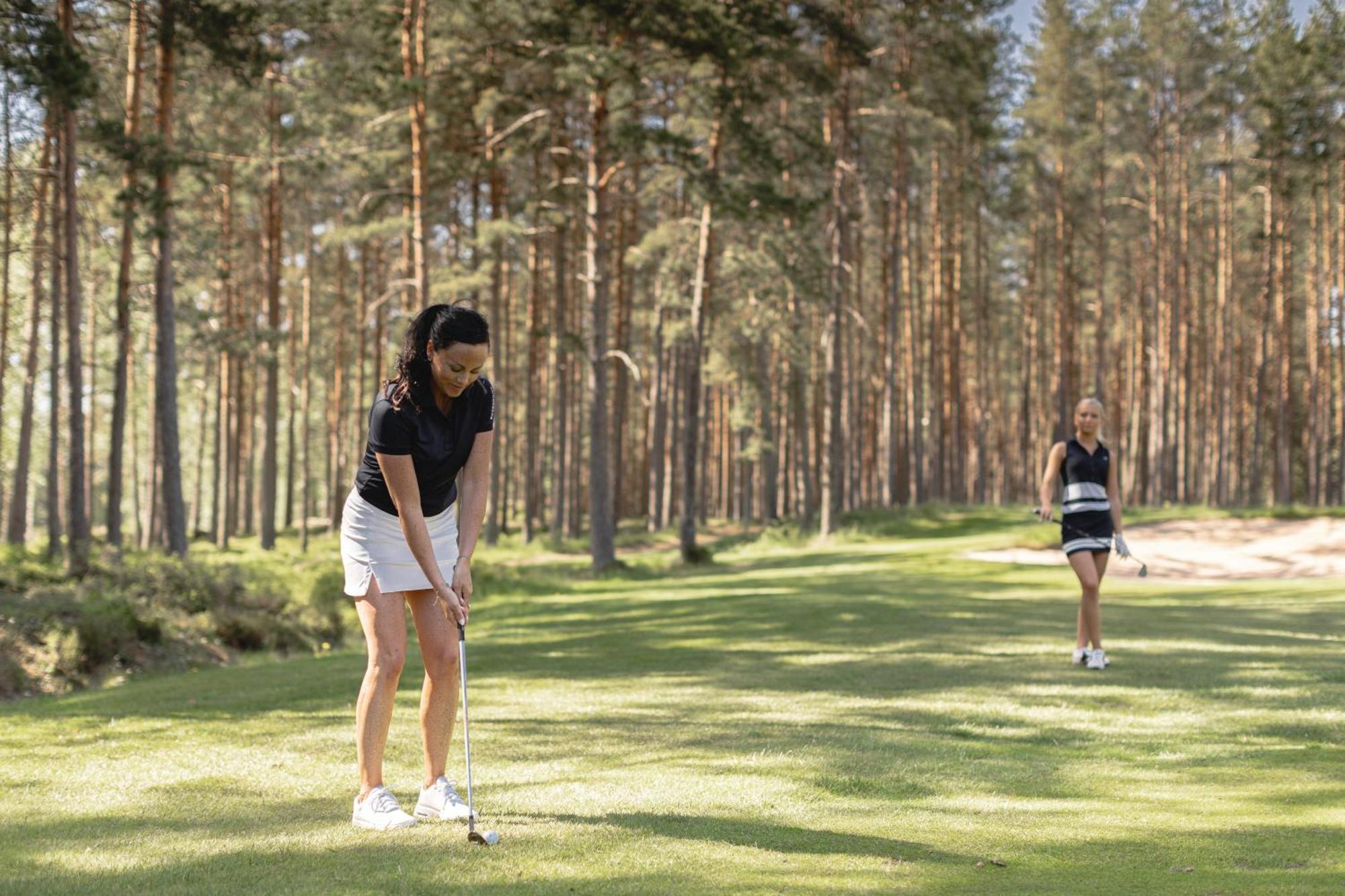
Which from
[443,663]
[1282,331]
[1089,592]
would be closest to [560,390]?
[1282,331]

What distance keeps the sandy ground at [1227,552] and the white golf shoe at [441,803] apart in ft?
58.5

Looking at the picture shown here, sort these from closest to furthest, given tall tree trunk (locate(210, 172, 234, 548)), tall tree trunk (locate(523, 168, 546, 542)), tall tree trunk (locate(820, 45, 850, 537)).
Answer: tall tree trunk (locate(820, 45, 850, 537)) < tall tree trunk (locate(210, 172, 234, 548)) < tall tree trunk (locate(523, 168, 546, 542))

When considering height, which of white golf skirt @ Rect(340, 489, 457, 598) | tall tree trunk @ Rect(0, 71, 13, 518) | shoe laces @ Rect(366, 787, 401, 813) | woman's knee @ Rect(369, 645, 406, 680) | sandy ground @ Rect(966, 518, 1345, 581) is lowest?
sandy ground @ Rect(966, 518, 1345, 581)

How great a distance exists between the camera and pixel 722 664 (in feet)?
33.9

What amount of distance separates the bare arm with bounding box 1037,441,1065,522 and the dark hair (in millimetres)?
6333

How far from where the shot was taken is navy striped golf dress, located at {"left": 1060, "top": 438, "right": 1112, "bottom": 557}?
9883 mm

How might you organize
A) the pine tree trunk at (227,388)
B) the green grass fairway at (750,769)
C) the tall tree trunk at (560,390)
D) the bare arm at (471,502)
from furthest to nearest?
the tall tree trunk at (560,390) < the pine tree trunk at (227,388) < the bare arm at (471,502) < the green grass fairway at (750,769)

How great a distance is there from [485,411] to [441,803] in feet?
5.14

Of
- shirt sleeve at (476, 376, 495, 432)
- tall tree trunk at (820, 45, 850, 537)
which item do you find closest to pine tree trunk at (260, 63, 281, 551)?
tall tree trunk at (820, 45, 850, 537)

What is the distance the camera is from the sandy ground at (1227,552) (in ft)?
69.8

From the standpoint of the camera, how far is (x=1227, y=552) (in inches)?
909

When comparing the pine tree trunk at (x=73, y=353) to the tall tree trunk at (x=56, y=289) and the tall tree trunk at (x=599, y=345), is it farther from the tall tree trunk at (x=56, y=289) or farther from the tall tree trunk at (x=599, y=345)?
the tall tree trunk at (x=599, y=345)

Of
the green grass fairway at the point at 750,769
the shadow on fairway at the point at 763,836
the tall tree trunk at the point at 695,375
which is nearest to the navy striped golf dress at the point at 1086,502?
the green grass fairway at the point at 750,769

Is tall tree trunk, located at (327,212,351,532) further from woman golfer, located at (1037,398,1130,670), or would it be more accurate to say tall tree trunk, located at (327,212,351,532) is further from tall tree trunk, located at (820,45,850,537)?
woman golfer, located at (1037,398,1130,670)
